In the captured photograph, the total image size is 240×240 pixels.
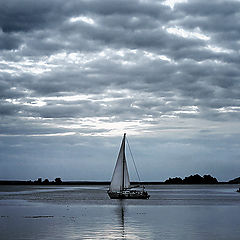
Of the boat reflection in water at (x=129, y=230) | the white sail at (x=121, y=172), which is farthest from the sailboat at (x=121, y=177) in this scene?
the boat reflection in water at (x=129, y=230)

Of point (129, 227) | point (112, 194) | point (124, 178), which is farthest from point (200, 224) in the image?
point (112, 194)

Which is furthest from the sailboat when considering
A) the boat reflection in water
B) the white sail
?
the boat reflection in water

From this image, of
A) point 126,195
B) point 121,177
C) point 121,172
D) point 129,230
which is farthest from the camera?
point 126,195

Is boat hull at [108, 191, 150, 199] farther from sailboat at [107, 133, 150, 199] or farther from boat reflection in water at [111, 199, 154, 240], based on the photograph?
boat reflection in water at [111, 199, 154, 240]

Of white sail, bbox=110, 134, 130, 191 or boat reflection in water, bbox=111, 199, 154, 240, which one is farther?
white sail, bbox=110, 134, 130, 191

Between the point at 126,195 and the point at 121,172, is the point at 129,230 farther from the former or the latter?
the point at 126,195

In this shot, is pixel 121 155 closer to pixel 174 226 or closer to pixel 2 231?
pixel 174 226

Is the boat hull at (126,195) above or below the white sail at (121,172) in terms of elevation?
below

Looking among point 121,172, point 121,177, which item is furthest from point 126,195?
point 121,172

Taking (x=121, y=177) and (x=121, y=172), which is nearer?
(x=121, y=172)

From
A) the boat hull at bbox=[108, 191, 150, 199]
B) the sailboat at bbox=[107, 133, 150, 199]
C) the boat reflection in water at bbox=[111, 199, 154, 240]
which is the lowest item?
the boat reflection in water at bbox=[111, 199, 154, 240]

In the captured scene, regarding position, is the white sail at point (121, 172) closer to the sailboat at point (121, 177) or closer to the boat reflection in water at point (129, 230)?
the sailboat at point (121, 177)

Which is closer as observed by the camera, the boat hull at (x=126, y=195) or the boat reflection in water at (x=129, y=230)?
the boat reflection in water at (x=129, y=230)

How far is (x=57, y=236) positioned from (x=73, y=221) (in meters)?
14.6
